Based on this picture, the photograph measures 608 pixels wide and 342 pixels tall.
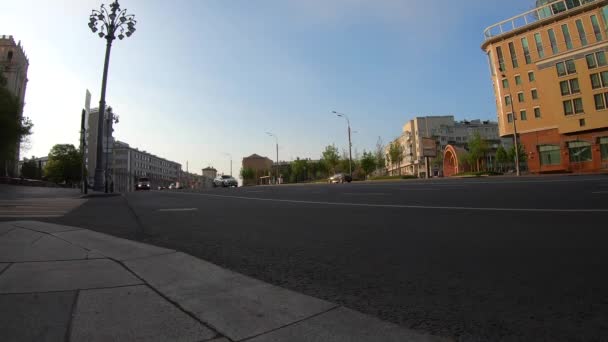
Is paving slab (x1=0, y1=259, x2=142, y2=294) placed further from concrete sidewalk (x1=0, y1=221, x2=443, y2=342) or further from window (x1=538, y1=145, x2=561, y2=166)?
window (x1=538, y1=145, x2=561, y2=166)

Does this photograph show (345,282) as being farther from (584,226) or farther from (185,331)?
(584,226)

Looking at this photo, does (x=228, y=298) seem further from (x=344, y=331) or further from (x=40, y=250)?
(x=40, y=250)

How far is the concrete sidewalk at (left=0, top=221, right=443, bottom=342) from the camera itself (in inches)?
64.6

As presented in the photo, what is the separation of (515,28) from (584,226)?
5543cm

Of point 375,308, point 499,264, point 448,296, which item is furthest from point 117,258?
point 499,264

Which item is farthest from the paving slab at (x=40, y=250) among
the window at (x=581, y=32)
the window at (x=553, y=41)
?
the window at (x=581, y=32)

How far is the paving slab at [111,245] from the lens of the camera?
3348mm

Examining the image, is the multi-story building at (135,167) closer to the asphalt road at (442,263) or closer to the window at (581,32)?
the asphalt road at (442,263)

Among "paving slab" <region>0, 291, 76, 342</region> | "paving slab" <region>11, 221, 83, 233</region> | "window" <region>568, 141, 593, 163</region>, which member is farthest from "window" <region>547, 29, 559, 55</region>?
"paving slab" <region>0, 291, 76, 342</region>

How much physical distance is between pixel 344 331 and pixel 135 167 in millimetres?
142209

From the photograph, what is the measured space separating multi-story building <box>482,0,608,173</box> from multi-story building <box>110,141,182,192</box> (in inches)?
4020

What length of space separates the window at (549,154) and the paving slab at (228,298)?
53.1m

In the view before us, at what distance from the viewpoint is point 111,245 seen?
3.81 metres

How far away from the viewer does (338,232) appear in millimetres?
4609
